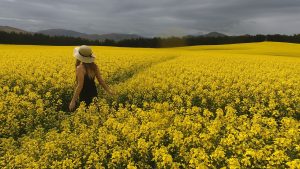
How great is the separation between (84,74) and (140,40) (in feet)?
236

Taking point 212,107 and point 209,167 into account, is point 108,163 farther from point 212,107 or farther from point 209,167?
point 212,107

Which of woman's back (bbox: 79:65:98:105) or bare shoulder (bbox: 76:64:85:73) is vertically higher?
bare shoulder (bbox: 76:64:85:73)

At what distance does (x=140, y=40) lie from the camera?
8062 centimetres

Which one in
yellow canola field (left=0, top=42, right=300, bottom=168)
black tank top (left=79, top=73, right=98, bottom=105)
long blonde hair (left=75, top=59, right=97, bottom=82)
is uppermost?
long blonde hair (left=75, top=59, right=97, bottom=82)

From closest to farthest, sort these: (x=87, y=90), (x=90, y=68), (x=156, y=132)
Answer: (x=156, y=132), (x=90, y=68), (x=87, y=90)

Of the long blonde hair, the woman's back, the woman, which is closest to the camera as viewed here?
the woman

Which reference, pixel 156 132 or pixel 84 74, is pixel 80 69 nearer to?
pixel 84 74

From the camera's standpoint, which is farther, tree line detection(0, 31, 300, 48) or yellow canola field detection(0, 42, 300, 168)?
tree line detection(0, 31, 300, 48)

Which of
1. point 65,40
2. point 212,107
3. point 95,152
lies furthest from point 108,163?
point 65,40

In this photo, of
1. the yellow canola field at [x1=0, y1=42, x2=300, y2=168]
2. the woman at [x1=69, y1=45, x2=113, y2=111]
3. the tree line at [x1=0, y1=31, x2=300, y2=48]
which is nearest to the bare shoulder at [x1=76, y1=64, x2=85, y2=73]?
the woman at [x1=69, y1=45, x2=113, y2=111]

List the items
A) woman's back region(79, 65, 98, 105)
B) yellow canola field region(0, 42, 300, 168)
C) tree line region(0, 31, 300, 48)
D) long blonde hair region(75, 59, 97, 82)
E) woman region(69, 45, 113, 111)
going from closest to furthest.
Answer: yellow canola field region(0, 42, 300, 168)
woman region(69, 45, 113, 111)
long blonde hair region(75, 59, 97, 82)
woman's back region(79, 65, 98, 105)
tree line region(0, 31, 300, 48)

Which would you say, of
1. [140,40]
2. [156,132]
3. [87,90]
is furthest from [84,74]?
[140,40]

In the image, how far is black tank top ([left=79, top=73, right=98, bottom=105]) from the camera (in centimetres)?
965

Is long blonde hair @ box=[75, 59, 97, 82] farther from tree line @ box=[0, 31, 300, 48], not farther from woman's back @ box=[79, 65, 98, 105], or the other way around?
tree line @ box=[0, 31, 300, 48]
